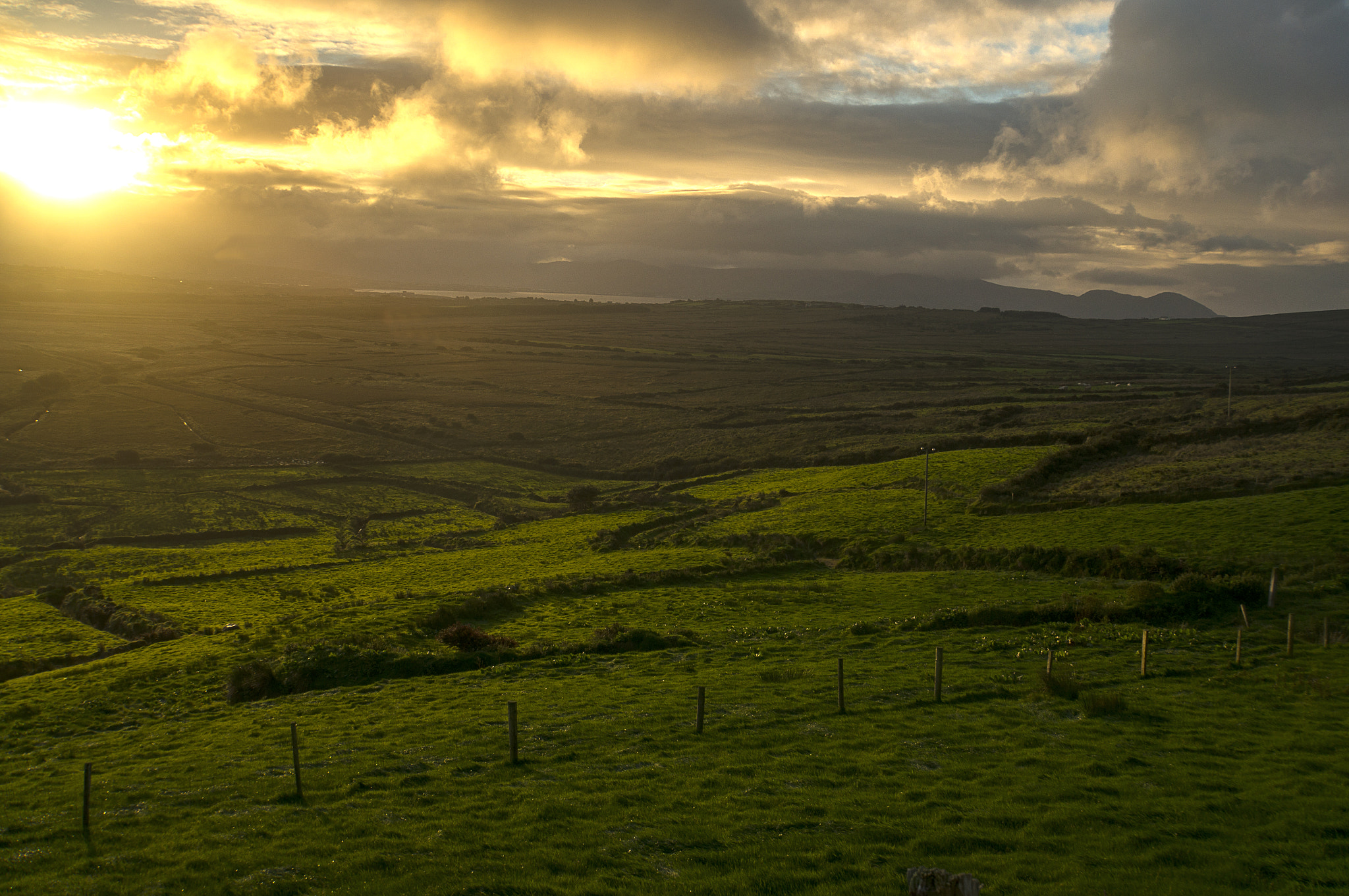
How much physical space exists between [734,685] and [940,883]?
17997 millimetres

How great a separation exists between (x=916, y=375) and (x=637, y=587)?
16005 centimetres

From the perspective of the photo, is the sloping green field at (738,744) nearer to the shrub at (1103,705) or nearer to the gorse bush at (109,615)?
the shrub at (1103,705)

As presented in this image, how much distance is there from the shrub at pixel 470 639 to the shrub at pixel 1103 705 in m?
23.2

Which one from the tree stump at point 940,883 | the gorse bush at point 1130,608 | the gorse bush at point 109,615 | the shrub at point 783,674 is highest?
the tree stump at point 940,883

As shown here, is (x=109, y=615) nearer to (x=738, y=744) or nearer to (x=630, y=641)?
(x=630, y=641)

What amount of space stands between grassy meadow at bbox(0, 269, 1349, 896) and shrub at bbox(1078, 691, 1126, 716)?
4.5 inches

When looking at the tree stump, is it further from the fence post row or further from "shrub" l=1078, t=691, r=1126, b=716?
"shrub" l=1078, t=691, r=1126, b=716

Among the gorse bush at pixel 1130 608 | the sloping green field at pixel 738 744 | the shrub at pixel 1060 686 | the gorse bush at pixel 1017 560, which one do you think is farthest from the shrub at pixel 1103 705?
the gorse bush at pixel 1017 560

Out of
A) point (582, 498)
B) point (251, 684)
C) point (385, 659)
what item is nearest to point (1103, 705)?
point (385, 659)

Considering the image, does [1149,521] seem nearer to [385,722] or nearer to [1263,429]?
[1263,429]

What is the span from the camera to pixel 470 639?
36.8 m

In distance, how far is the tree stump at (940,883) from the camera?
9.67m

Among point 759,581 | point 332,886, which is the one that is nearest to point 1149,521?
point 759,581

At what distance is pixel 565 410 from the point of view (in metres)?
170
